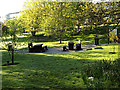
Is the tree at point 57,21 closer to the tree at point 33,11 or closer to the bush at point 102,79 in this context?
Answer: the tree at point 33,11

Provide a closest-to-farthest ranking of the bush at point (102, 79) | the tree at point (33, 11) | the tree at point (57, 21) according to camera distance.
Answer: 1. the bush at point (102, 79)
2. the tree at point (57, 21)
3. the tree at point (33, 11)

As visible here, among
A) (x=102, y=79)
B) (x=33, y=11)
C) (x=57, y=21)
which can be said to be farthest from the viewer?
(x=33, y=11)

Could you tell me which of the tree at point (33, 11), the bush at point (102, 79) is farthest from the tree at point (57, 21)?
the bush at point (102, 79)

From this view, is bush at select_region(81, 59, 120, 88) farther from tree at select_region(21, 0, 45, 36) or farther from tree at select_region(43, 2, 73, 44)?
tree at select_region(21, 0, 45, 36)

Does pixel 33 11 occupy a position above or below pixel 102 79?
above

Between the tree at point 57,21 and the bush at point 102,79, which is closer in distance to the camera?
the bush at point 102,79

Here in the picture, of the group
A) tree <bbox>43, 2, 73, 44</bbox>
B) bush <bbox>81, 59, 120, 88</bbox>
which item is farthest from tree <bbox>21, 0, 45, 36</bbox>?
bush <bbox>81, 59, 120, 88</bbox>

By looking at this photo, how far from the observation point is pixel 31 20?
29766 millimetres

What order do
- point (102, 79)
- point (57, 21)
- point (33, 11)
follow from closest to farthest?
point (102, 79) < point (57, 21) < point (33, 11)

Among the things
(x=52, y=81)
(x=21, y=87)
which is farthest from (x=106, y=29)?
(x=21, y=87)

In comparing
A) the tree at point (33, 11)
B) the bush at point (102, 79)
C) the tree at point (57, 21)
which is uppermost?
the tree at point (33, 11)

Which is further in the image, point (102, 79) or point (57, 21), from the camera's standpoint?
point (57, 21)

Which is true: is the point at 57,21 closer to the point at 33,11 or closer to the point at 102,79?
the point at 33,11

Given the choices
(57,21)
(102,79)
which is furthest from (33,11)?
(102,79)
